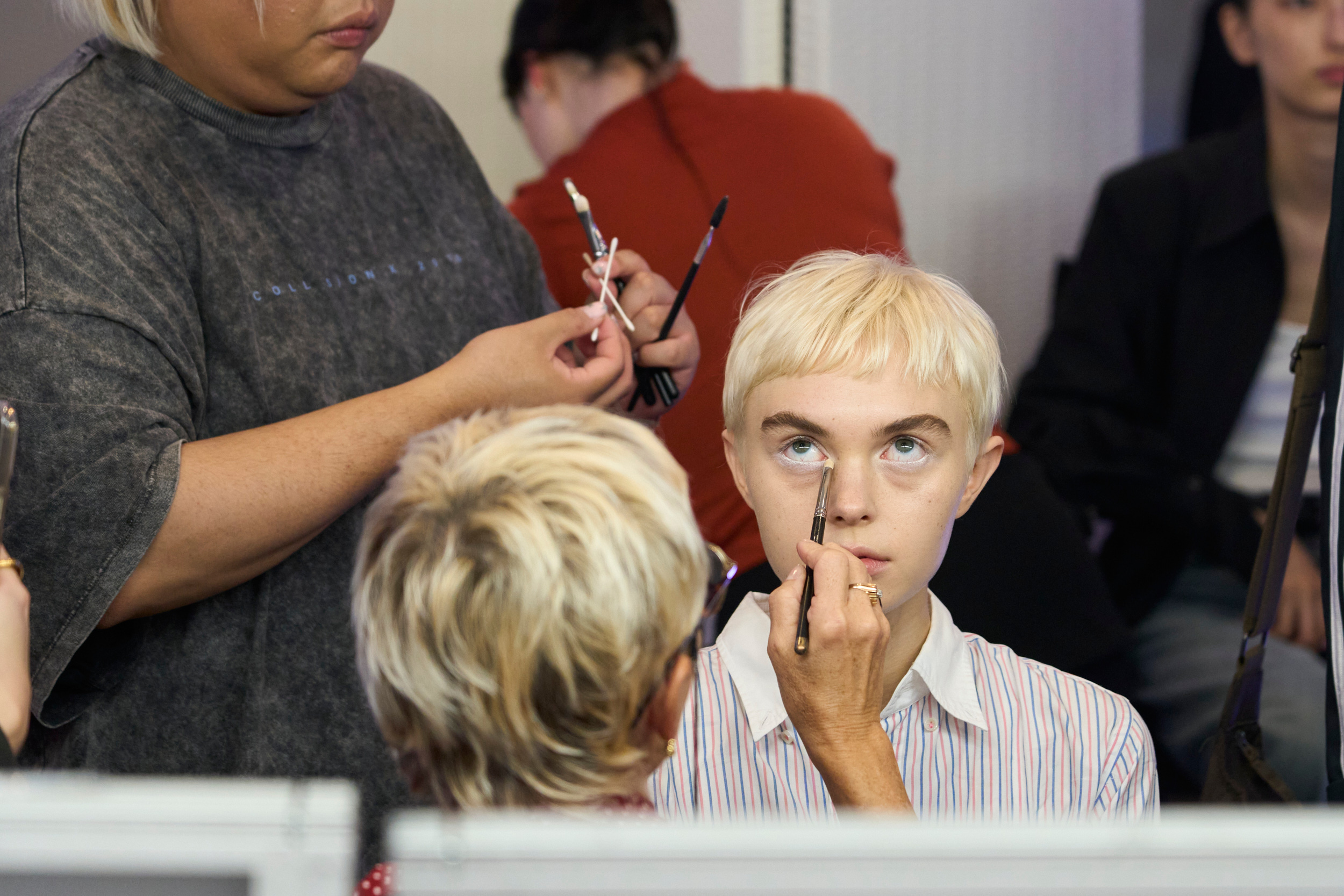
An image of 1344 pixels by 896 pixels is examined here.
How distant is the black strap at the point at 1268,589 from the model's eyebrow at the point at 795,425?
1.45 feet

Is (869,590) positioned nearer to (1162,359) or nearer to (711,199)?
(711,199)

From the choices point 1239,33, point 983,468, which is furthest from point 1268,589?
point 1239,33

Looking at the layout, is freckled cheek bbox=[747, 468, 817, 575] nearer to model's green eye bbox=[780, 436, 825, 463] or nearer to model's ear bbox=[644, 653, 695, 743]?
model's green eye bbox=[780, 436, 825, 463]

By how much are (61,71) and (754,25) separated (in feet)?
4.23

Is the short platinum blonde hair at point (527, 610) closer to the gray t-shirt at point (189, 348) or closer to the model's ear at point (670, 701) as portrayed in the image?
the model's ear at point (670, 701)

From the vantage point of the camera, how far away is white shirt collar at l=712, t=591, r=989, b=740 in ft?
3.46

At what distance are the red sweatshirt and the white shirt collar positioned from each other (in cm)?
28

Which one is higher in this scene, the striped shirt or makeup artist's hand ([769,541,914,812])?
makeup artist's hand ([769,541,914,812])

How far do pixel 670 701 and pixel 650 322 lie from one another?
557mm

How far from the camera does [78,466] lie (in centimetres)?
95

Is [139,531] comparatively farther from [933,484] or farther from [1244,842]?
[1244,842]

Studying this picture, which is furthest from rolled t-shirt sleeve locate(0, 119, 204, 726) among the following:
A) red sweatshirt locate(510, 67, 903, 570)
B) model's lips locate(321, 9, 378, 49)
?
red sweatshirt locate(510, 67, 903, 570)

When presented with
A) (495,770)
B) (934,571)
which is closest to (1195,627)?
(934,571)

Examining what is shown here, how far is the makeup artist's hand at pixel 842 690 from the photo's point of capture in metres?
0.84
